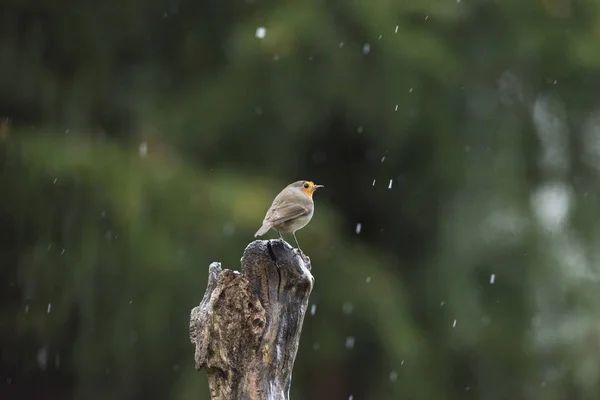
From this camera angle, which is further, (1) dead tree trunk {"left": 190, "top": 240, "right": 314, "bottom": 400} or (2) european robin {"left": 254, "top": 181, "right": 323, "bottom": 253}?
(2) european robin {"left": 254, "top": 181, "right": 323, "bottom": 253}

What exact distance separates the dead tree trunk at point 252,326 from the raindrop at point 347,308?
14.0 feet

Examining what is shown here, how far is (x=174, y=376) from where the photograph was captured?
646 centimetres

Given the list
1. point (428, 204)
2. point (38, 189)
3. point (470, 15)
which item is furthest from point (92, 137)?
point (470, 15)

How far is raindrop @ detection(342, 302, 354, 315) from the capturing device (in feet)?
22.1

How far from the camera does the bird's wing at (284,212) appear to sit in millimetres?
3145

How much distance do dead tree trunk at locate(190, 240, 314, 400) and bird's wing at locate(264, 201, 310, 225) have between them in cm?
66

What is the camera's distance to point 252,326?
238 cm

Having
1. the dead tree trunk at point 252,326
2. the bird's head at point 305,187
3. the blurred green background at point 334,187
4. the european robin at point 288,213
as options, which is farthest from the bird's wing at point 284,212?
the blurred green background at point 334,187

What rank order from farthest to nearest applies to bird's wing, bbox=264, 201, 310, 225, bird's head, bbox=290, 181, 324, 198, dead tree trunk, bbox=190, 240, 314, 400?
bird's head, bbox=290, 181, 324, 198 < bird's wing, bbox=264, 201, 310, 225 < dead tree trunk, bbox=190, 240, 314, 400

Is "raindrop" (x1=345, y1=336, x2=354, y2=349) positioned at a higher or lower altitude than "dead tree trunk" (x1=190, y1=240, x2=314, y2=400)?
lower

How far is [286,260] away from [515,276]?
509 centimetres

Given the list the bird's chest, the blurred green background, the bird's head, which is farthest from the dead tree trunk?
the blurred green background

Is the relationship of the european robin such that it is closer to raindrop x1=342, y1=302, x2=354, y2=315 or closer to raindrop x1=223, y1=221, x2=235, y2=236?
raindrop x1=223, y1=221, x2=235, y2=236

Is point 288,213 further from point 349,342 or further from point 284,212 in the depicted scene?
point 349,342
